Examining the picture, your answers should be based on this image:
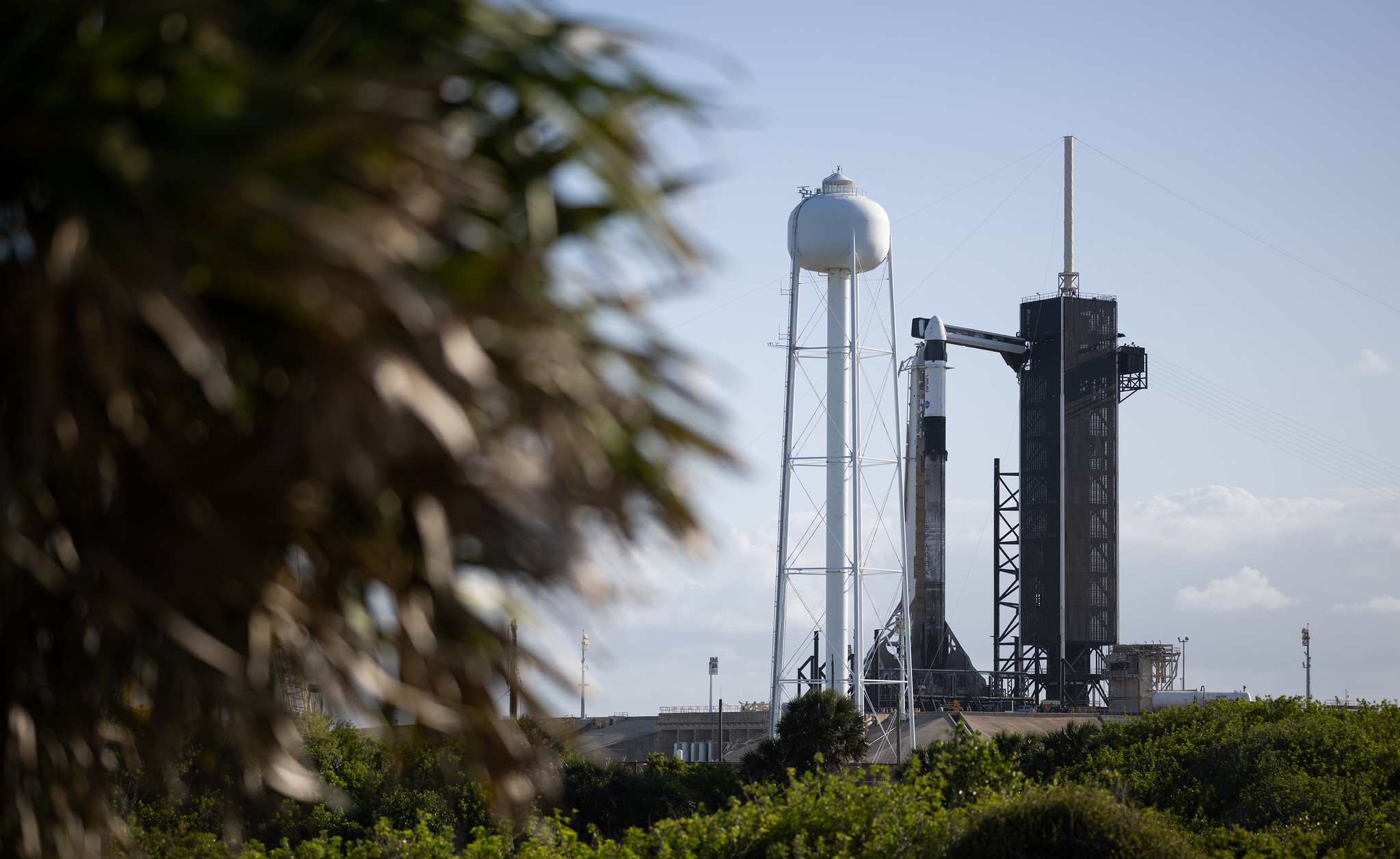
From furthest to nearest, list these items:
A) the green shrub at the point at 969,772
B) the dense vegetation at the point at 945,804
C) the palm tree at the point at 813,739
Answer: the palm tree at the point at 813,739 < the green shrub at the point at 969,772 < the dense vegetation at the point at 945,804

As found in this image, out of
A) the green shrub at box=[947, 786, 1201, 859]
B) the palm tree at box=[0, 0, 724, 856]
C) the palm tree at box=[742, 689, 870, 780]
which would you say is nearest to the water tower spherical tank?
the palm tree at box=[742, 689, 870, 780]

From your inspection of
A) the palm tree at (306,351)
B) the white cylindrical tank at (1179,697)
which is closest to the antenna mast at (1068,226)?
the white cylindrical tank at (1179,697)

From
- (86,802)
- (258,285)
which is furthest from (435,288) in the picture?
(86,802)

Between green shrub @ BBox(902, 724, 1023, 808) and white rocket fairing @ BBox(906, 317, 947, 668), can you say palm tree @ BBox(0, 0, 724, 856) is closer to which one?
green shrub @ BBox(902, 724, 1023, 808)

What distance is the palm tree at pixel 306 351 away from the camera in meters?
2.73

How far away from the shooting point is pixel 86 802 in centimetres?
444

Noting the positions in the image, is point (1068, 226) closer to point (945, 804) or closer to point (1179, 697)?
point (1179, 697)

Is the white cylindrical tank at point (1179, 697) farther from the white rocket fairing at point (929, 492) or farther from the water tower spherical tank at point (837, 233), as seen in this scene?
the water tower spherical tank at point (837, 233)

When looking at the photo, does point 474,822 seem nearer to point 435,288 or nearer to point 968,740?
point 968,740

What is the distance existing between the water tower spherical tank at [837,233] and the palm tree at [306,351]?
3511 cm

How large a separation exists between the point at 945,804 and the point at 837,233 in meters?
22.0

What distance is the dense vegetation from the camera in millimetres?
16250

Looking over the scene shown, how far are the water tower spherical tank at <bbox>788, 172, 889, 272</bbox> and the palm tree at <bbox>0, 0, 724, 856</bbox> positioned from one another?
35.1m

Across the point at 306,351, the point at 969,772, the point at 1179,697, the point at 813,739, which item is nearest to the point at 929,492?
the point at 1179,697
